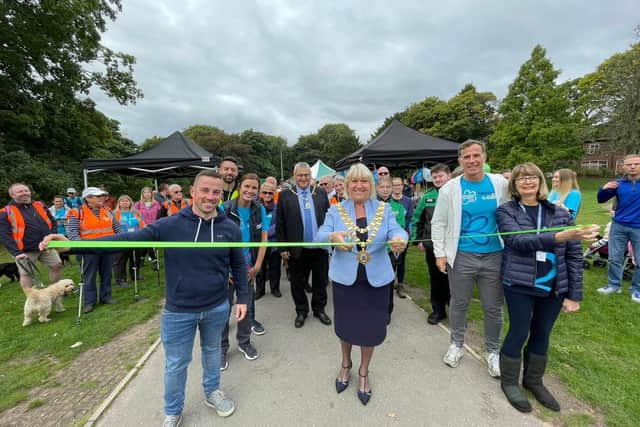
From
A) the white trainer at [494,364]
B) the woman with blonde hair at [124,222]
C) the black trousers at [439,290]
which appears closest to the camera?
the white trainer at [494,364]

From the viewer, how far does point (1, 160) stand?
35.9 ft

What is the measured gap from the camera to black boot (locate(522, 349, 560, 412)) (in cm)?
217

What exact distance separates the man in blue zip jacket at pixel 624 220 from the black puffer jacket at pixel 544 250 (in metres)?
3.21

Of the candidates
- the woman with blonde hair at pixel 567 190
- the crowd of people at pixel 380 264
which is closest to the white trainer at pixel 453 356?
the crowd of people at pixel 380 264

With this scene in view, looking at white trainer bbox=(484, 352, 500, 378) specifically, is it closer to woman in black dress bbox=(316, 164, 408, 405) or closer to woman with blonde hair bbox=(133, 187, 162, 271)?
woman in black dress bbox=(316, 164, 408, 405)

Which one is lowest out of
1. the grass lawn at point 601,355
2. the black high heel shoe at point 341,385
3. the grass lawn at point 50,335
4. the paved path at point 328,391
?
the grass lawn at point 50,335

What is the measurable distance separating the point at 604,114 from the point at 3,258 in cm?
4377

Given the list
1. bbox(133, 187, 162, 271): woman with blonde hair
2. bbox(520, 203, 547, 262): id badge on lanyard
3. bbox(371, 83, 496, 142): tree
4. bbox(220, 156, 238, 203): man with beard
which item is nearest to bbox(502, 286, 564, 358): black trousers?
bbox(520, 203, 547, 262): id badge on lanyard

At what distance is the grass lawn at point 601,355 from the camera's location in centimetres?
218

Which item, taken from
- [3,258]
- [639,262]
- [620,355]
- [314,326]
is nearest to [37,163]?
[3,258]

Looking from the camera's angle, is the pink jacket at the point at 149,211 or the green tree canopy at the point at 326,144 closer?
the pink jacket at the point at 149,211

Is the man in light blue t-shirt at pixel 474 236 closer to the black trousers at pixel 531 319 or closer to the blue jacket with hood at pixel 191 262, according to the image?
the black trousers at pixel 531 319

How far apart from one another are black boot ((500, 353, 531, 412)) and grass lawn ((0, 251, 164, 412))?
4.28 m

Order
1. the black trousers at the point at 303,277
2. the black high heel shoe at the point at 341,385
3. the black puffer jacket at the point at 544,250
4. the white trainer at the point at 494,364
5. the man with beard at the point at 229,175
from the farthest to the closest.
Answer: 1. the black trousers at the point at 303,277
2. the man with beard at the point at 229,175
3. the white trainer at the point at 494,364
4. the black high heel shoe at the point at 341,385
5. the black puffer jacket at the point at 544,250
